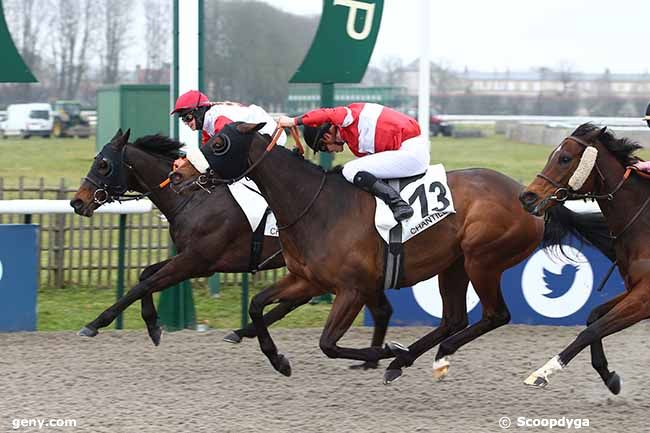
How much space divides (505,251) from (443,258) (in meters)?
0.38

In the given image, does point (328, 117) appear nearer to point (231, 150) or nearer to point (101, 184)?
Answer: point (231, 150)

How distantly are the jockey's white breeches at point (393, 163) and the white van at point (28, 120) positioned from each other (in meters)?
16.1

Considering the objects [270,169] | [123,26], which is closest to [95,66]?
[123,26]

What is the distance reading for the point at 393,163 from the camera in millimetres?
5555


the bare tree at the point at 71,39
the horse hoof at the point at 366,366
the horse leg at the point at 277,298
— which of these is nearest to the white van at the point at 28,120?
the bare tree at the point at 71,39

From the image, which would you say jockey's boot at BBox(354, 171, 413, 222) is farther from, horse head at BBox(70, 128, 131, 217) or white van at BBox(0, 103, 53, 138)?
white van at BBox(0, 103, 53, 138)

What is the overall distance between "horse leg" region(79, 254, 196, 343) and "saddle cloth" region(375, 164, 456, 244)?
1.52 meters

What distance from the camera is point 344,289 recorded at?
5340 mm

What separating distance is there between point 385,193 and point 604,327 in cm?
130

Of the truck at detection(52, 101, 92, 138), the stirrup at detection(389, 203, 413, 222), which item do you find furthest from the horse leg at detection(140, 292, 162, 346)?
the truck at detection(52, 101, 92, 138)

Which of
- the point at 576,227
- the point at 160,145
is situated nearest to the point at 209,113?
the point at 160,145

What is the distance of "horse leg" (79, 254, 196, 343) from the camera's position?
252 inches

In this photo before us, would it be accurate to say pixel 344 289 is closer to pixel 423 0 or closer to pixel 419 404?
pixel 419 404

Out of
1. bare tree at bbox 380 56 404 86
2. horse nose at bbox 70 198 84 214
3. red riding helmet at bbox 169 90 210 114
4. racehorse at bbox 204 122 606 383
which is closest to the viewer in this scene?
racehorse at bbox 204 122 606 383
